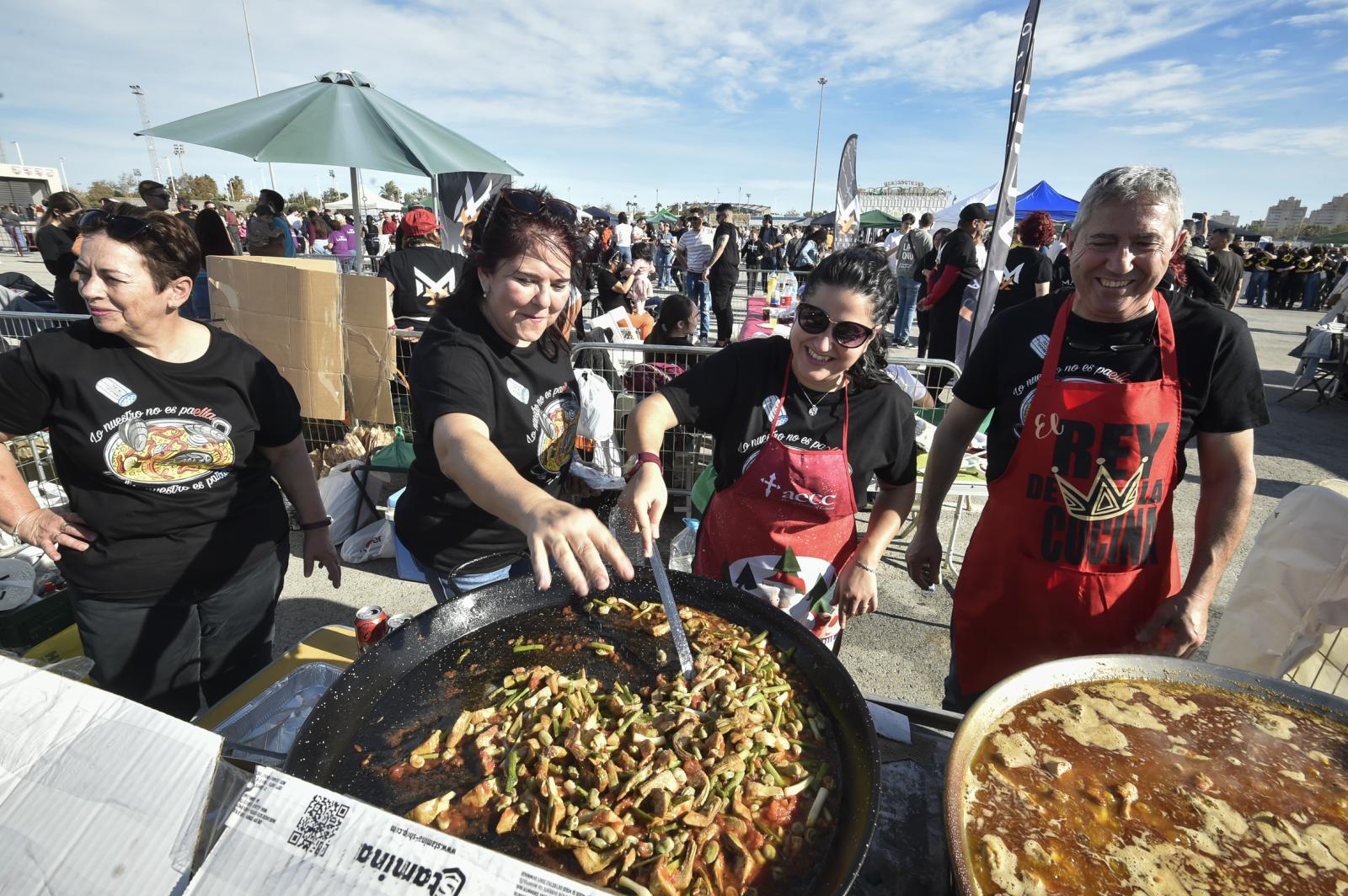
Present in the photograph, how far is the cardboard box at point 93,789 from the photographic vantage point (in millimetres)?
914

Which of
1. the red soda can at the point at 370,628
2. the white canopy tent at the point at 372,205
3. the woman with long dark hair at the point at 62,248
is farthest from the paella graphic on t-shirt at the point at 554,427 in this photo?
the white canopy tent at the point at 372,205

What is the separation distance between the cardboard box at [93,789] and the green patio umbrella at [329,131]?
6.43 meters

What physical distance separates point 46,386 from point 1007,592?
10.9 ft

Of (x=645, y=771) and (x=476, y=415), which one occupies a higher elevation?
(x=476, y=415)

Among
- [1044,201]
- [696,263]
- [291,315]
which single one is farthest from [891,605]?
[1044,201]

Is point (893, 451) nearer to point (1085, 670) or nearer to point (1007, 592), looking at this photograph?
point (1007, 592)

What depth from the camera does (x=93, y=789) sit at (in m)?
1.00

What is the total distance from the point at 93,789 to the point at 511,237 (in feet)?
5.45

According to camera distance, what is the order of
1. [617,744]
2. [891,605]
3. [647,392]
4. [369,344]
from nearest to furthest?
[617,744]
[891,605]
[369,344]
[647,392]

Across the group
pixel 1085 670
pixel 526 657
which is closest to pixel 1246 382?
pixel 1085 670

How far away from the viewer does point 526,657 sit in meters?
1.85

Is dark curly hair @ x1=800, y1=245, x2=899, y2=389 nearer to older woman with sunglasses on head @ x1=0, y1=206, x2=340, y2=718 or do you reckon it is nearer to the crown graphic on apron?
the crown graphic on apron

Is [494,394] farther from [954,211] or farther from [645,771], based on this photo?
[954,211]

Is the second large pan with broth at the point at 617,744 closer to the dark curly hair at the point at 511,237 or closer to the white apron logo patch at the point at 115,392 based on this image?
the dark curly hair at the point at 511,237
